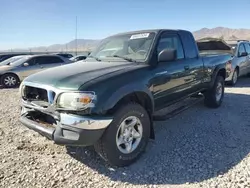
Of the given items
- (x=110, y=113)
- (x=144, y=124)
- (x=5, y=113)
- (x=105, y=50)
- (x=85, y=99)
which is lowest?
(x=5, y=113)

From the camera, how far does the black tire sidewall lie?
3.18 meters

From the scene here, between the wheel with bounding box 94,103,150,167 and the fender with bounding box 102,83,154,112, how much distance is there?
0.17m

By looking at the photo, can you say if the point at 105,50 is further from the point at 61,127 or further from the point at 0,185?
the point at 0,185

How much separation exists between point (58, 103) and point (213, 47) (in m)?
9.32

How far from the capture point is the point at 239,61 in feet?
32.9

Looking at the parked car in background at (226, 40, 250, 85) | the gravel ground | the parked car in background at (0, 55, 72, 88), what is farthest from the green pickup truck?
the parked car in background at (0, 55, 72, 88)

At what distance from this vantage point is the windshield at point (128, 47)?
164 inches

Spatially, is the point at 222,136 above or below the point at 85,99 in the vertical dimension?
below

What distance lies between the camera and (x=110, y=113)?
3.17m

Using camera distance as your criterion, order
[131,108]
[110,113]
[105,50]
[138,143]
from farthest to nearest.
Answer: [105,50] → [138,143] → [131,108] → [110,113]

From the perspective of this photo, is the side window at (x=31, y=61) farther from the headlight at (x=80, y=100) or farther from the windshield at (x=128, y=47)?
the headlight at (x=80, y=100)

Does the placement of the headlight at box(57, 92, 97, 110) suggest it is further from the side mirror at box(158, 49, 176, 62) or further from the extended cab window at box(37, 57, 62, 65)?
the extended cab window at box(37, 57, 62, 65)

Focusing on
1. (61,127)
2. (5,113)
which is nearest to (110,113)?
(61,127)

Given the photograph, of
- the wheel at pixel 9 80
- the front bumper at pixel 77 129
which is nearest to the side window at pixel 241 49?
the front bumper at pixel 77 129
